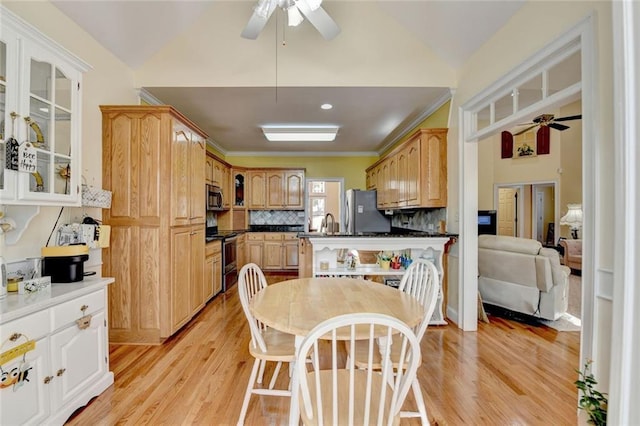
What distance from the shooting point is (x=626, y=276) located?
1122 mm

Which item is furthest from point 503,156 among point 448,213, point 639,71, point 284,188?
point 639,71

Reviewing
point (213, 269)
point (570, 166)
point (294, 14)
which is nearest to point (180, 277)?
point (213, 269)

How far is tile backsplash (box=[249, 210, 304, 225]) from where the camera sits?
688cm

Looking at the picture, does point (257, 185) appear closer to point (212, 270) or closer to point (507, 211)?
point (212, 270)

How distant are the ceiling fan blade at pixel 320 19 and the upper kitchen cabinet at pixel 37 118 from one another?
1.58 meters

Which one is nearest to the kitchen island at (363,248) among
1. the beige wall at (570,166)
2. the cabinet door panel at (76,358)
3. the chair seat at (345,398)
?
the chair seat at (345,398)

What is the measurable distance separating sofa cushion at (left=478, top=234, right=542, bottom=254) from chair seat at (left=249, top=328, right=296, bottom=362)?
9.89 feet

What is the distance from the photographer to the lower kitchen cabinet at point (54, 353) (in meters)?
1.46

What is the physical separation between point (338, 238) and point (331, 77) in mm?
1802

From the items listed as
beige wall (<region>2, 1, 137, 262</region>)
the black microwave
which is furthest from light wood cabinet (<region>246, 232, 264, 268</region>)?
beige wall (<region>2, 1, 137, 262</region>)

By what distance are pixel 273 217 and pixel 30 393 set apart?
5.44 m

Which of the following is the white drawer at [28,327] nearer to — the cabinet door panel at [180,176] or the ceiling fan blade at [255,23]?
the cabinet door panel at [180,176]

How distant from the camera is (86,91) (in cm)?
265

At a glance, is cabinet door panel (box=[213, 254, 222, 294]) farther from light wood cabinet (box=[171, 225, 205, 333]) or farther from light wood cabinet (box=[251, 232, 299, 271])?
light wood cabinet (box=[251, 232, 299, 271])
